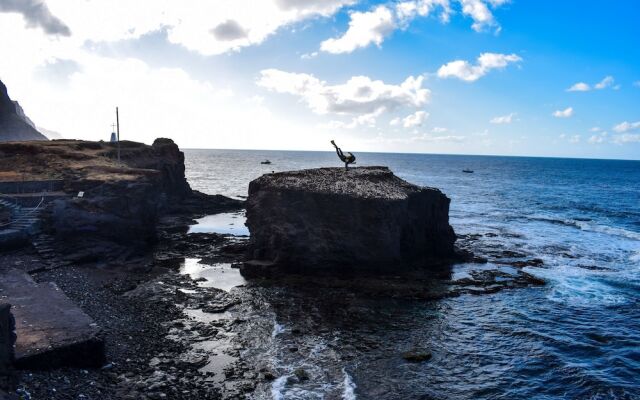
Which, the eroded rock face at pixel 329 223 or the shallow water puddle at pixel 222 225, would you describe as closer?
the eroded rock face at pixel 329 223

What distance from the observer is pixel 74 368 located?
14.8m

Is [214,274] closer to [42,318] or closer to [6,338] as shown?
[42,318]

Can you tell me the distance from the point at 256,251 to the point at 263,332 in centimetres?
1244

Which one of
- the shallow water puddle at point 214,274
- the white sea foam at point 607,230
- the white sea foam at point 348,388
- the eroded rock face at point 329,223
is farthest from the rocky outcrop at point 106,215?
the white sea foam at point 607,230

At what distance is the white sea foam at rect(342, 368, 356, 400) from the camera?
15.4 metres

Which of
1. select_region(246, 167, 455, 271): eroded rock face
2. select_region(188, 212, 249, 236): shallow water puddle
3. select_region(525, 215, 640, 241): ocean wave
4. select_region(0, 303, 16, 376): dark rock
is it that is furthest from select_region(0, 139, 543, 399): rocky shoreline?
select_region(525, 215, 640, 241): ocean wave

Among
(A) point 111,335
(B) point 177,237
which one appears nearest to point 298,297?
(A) point 111,335

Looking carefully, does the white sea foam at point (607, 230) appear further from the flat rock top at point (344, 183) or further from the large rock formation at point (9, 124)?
the large rock formation at point (9, 124)

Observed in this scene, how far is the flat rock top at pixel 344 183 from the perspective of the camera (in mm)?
31203

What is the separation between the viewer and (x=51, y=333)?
15.4 m

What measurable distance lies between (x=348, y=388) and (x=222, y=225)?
35.1 metres

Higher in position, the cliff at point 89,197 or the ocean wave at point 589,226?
the cliff at point 89,197

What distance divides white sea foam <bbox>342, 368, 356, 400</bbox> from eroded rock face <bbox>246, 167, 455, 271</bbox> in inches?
534

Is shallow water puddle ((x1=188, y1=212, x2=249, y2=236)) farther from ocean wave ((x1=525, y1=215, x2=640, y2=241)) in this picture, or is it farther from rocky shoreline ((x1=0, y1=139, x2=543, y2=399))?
ocean wave ((x1=525, y1=215, x2=640, y2=241))
